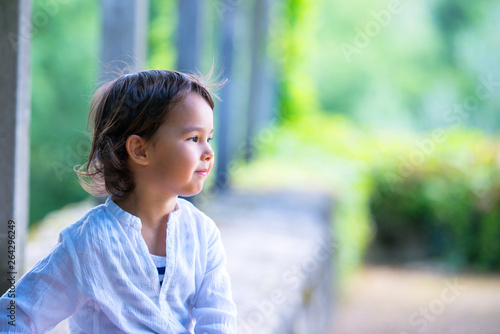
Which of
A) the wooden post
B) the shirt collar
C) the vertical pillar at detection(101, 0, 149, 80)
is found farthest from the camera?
the vertical pillar at detection(101, 0, 149, 80)

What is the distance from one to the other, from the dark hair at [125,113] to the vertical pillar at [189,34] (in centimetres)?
284

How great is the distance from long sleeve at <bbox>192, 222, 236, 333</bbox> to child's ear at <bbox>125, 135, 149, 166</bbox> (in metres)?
0.25

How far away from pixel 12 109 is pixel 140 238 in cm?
76

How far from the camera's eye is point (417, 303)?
717 centimetres

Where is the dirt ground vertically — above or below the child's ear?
below

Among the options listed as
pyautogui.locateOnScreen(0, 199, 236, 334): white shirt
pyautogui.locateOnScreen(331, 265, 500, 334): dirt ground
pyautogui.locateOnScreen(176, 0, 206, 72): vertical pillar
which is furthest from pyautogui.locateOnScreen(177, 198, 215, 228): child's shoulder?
pyautogui.locateOnScreen(331, 265, 500, 334): dirt ground

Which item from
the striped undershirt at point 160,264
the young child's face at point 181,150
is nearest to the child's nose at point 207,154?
the young child's face at point 181,150

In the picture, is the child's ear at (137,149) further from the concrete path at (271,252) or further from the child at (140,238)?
the concrete path at (271,252)

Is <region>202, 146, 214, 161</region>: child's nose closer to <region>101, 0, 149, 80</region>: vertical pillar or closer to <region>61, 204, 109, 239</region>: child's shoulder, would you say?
<region>61, 204, 109, 239</region>: child's shoulder

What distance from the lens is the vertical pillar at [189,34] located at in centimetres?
413

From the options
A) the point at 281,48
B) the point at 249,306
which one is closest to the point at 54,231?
the point at 249,306

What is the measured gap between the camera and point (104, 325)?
122 cm

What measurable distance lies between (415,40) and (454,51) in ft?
5.39

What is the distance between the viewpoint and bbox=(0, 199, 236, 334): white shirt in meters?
1.17
